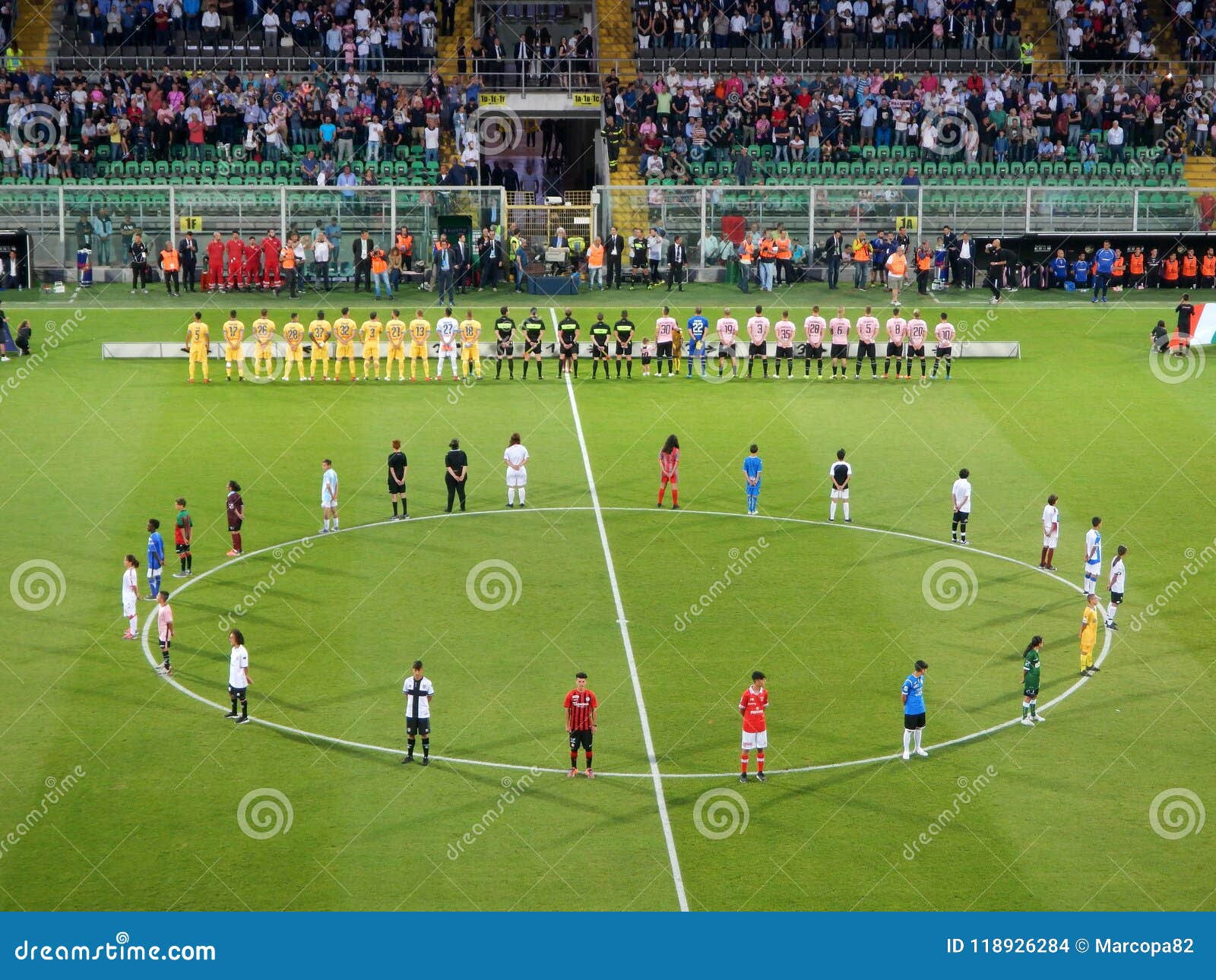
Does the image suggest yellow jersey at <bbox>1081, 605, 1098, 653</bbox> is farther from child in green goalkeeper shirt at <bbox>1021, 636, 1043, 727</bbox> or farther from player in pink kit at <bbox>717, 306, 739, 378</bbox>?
player in pink kit at <bbox>717, 306, 739, 378</bbox>

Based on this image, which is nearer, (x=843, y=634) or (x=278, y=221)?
(x=843, y=634)

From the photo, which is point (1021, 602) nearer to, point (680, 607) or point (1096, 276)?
point (680, 607)

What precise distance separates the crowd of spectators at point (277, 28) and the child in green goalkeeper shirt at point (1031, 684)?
4497 cm

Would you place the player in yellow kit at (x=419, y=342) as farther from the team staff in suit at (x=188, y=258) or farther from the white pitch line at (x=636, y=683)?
the team staff in suit at (x=188, y=258)

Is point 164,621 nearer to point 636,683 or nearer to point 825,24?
point 636,683

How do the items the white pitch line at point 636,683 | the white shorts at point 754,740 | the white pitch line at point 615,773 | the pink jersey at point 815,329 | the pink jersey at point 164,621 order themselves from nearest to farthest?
the white pitch line at point 636,683 < the white shorts at point 754,740 < the white pitch line at point 615,773 < the pink jersey at point 164,621 < the pink jersey at point 815,329

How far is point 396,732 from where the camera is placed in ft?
74.9

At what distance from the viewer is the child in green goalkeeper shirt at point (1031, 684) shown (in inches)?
906

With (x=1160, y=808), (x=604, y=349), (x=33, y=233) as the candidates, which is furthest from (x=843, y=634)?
(x=33, y=233)

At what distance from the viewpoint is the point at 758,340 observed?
44.3 metres

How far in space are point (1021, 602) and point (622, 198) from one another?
30716 mm
